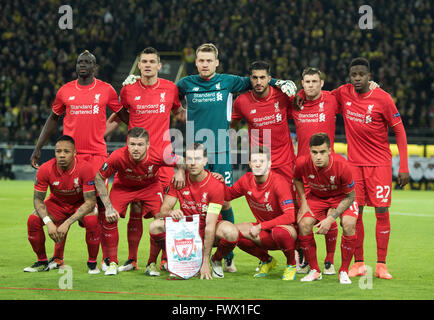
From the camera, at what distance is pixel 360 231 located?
7371 millimetres

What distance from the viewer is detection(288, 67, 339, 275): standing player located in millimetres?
7305

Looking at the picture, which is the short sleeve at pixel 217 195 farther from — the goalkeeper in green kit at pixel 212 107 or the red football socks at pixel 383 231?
the red football socks at pixel 383 231

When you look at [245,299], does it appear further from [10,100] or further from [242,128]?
[10,100]

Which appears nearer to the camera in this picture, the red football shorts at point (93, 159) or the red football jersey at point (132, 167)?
the red football jersey at point (132, 167)

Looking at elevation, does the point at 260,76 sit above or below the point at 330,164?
above

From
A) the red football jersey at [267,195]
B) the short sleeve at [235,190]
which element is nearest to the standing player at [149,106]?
the short sleeve at [235,190]

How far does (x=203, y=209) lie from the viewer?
7.19 metres

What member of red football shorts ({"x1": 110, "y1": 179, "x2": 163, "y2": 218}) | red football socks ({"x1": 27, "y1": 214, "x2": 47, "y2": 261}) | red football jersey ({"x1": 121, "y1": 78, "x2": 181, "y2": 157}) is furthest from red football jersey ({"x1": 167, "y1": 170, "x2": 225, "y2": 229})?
red football socks ({"x1": 27, "y1": 214, "x2": 47, "y2": 261})

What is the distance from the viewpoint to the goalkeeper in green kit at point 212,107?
7492mm

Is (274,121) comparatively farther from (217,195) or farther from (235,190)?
(217,195)

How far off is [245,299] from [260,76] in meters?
2.86

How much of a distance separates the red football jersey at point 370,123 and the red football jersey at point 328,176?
0.52 meters
